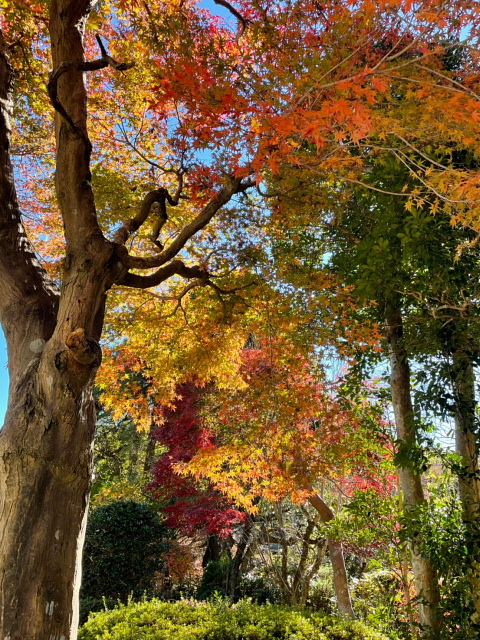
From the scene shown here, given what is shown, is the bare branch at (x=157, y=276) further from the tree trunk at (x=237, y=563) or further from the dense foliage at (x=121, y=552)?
the tree trunk at (x=237, y=563)

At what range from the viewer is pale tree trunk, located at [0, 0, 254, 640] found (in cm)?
188

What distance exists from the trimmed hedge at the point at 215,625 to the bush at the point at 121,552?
1.98 metres

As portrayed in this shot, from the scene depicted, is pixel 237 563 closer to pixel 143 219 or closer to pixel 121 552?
pixel 121 552

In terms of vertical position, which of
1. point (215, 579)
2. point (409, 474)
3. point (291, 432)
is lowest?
point (215, 579)

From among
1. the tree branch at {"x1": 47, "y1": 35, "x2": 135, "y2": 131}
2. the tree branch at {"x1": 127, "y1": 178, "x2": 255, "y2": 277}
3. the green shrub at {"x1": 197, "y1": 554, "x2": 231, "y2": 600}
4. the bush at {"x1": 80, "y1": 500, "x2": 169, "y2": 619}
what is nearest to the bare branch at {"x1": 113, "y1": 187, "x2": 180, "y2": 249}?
the tree branch at {"x1": 127, "y1": 178, "x2": 255, "y2": 277}

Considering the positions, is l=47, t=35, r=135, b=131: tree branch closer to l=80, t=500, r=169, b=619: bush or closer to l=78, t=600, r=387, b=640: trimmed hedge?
l=78, t=600, r=387, b=640: trimmed hedge

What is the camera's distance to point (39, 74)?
4.04 meters

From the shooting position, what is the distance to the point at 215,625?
12.6 ft

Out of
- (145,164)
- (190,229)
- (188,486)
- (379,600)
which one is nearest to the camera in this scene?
(190,229)

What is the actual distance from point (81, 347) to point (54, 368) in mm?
169

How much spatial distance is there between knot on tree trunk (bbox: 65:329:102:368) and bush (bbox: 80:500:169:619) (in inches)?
206

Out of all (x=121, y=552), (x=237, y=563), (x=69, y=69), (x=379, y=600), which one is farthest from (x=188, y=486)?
(x=69, y=69)

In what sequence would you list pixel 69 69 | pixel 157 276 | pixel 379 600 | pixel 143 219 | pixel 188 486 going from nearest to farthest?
pixel 69 69 < pixel 157 276 < pixel 143 219 < pixel 379 600 < pixel 188 486

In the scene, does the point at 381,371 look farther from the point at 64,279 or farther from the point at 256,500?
the point at 256,500
